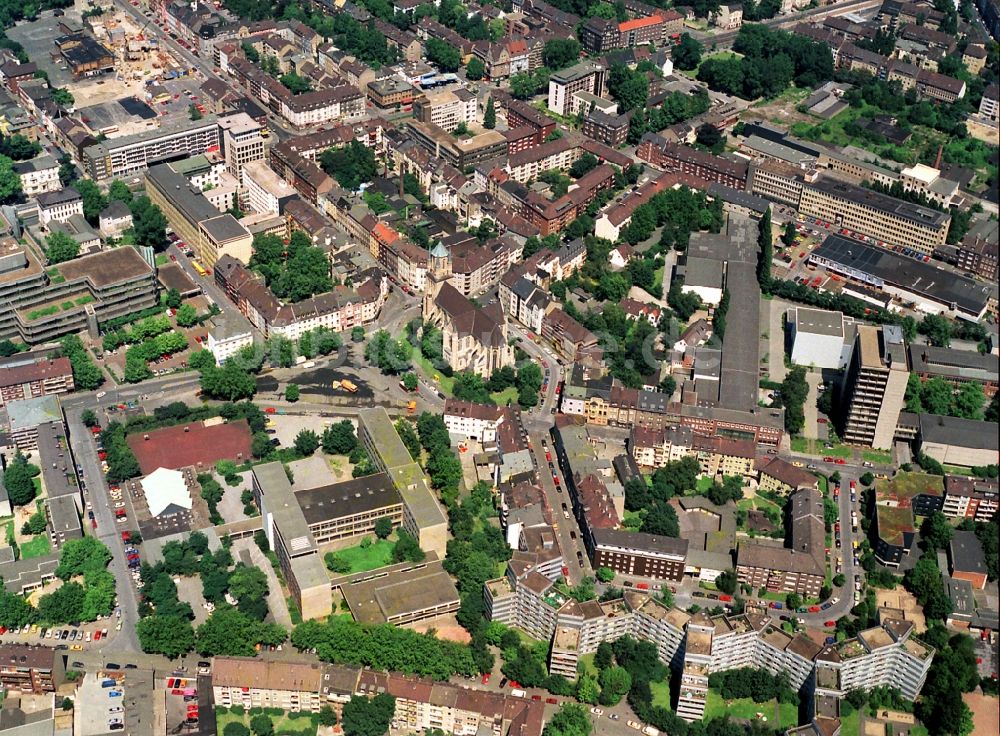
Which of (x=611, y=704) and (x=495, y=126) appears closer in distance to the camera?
(x=611, y=704)

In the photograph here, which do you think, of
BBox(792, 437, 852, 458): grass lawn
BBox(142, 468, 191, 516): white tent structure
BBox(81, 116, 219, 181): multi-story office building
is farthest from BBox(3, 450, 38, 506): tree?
BBox(792, 437, 852, 458): grass lawn

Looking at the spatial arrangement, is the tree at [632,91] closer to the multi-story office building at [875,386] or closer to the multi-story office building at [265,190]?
the multi-story office building at [265,190]

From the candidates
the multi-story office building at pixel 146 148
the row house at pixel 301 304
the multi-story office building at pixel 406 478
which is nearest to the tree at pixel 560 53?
the multi-story office building at pixel 146 148

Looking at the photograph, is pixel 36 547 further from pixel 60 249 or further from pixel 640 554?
pixel 640 554

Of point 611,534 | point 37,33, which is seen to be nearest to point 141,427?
point 611,534

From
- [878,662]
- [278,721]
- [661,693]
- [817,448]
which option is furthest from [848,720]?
[278,721]

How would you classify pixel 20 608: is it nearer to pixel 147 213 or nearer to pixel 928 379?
pixel 147 213

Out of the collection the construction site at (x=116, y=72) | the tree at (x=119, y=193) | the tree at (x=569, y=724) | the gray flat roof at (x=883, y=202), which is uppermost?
the gray flat roof at (x=883, y=202)
